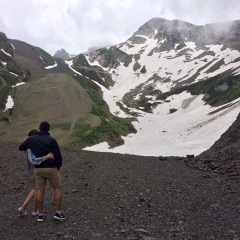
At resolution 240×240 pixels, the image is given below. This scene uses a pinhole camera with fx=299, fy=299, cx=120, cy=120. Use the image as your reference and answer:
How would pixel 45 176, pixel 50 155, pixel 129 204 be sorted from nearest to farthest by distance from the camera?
pixel 50 155
pixel 45 176
pixel 129 204

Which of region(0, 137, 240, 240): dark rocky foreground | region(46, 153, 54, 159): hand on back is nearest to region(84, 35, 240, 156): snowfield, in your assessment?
region(0, 137, 240, 240): dark rocky foreground

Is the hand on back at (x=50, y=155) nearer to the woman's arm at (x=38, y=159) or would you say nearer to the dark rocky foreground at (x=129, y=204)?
the woman's arm at (x=38, y=159)

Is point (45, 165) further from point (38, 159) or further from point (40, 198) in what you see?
point (40, 198)

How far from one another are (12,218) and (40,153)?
340 cm

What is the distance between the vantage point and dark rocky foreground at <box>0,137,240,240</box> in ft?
36.6

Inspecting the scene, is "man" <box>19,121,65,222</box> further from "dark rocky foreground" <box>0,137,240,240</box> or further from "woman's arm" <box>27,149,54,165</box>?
"dark rocky foreground" <box>0,137,240,240</box>

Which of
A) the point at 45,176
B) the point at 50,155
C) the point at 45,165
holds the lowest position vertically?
the point at 45,176

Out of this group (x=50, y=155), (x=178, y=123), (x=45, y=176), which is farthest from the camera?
(x=178, y=123)

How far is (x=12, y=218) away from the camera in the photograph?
12.7 m

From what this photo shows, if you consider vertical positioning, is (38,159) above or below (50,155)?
below

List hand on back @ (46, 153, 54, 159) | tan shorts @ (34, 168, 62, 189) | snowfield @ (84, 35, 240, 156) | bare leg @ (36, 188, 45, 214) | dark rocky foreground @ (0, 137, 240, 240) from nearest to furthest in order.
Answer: dark rocky foreground @ (0, 137, 240, 240), hand on back @ (46, 153, 54, 159), tan shorts @ (34, 168, 62, 189), bare leg @ (36, 188, 45, 214), snowfield @ (84, 35, 240, 156)

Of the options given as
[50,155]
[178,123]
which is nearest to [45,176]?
[50,155]

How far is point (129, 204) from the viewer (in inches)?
576

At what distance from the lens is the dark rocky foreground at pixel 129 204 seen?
11.1 meters
